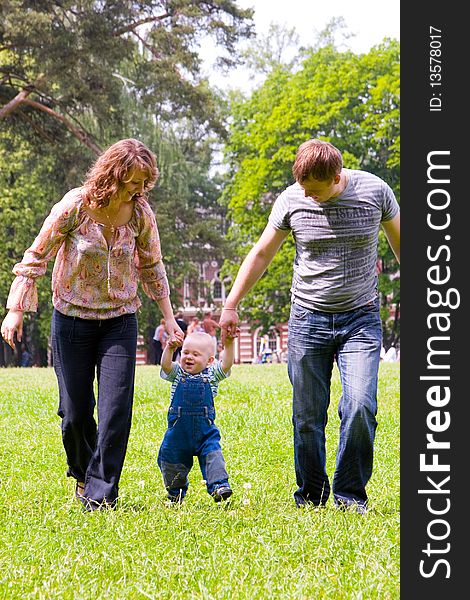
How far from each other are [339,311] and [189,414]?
1.20 meters

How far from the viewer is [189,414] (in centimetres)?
625

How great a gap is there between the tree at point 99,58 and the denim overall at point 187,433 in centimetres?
1981

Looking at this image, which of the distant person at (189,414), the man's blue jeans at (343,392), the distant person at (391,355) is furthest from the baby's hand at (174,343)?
the distant person at (391,355)

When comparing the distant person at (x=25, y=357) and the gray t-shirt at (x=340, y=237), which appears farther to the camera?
the distant person at (x=25, y=357)

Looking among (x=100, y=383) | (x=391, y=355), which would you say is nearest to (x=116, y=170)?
(x=100, y=383)

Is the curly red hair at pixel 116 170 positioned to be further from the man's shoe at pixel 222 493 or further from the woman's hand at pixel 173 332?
the man's shoe at pixel 222 493

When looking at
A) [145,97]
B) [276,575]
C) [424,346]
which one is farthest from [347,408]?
[145,97]

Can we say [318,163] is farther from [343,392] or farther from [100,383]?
[100,383]

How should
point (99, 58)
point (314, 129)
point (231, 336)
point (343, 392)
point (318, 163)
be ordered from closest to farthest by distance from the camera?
point (318, 163) < point (343, 392) < point (231, 336) < point (99, 58) < point (314, 129)

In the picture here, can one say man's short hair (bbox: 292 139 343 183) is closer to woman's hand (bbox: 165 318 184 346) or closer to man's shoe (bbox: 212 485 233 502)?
woman's hand (bbox: 165 318 184 346)

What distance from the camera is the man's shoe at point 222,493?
19.4 ft

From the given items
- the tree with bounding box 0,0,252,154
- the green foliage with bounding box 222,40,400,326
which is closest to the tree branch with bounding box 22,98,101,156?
the tree with bounding box 0,0,252,154

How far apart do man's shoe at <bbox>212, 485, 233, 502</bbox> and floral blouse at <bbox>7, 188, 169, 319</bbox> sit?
46.8 inches

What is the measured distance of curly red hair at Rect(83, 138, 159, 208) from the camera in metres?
5.66
